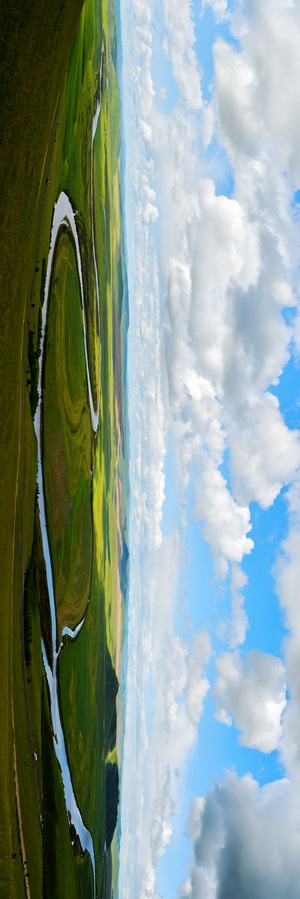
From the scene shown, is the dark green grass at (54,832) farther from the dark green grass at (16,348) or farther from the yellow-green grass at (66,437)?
the yellow-green grass at (66,437)

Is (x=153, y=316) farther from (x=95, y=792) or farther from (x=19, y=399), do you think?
(x=95, y=792)

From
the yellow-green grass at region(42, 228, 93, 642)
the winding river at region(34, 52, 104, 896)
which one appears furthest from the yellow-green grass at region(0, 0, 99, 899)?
the yellow-green grass at region(42, 228, 93, 642)

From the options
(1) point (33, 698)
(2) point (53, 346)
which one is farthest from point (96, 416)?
(1) point (33, 698)

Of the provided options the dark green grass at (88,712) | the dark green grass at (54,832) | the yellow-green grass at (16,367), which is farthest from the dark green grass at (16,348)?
the dark green grass at (88,712)

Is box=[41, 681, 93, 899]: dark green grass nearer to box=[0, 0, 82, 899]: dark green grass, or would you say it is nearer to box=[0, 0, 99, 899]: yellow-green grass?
box=[0, 0, 99, 899]: yellow-green grass

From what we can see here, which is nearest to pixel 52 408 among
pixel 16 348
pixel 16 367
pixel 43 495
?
pixel 43 495
